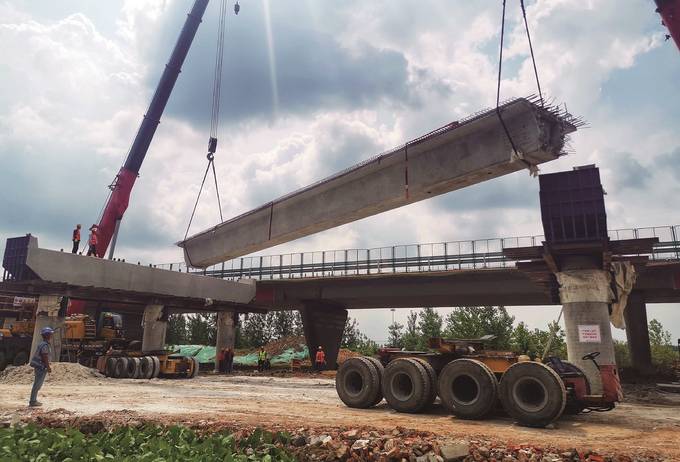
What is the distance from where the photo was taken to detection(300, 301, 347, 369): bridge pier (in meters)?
37.4

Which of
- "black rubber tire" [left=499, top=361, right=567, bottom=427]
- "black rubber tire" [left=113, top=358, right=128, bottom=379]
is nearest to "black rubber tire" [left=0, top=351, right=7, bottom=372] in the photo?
"black rubber tire" [left=113, top=358, right=128, bottom=379]

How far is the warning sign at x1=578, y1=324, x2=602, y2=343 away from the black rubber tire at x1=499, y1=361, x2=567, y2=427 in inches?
222

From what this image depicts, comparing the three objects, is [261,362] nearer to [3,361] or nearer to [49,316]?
[49,316]

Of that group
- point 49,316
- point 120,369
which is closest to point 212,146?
point 49,316

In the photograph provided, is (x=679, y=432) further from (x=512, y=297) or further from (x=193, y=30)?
(x=193, y=30)

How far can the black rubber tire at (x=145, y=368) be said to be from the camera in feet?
78.9

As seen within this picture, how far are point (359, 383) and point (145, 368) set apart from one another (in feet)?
49.4

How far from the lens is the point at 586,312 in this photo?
15.2 m

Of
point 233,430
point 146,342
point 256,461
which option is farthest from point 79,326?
point 256,461

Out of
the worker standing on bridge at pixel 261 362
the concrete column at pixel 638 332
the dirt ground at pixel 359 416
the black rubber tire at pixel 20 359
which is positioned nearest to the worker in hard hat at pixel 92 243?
the black rubber tire at pixel 20 359

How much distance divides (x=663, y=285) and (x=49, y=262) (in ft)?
99.7

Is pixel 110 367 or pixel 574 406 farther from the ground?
pixel 110 367

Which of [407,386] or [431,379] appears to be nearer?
[431,379]

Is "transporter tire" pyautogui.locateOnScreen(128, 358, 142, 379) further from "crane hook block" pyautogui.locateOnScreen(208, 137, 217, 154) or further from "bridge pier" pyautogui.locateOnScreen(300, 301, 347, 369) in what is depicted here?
"bridge pier" pyautogui.locateOnScreen(300, 301, 347, 369)
